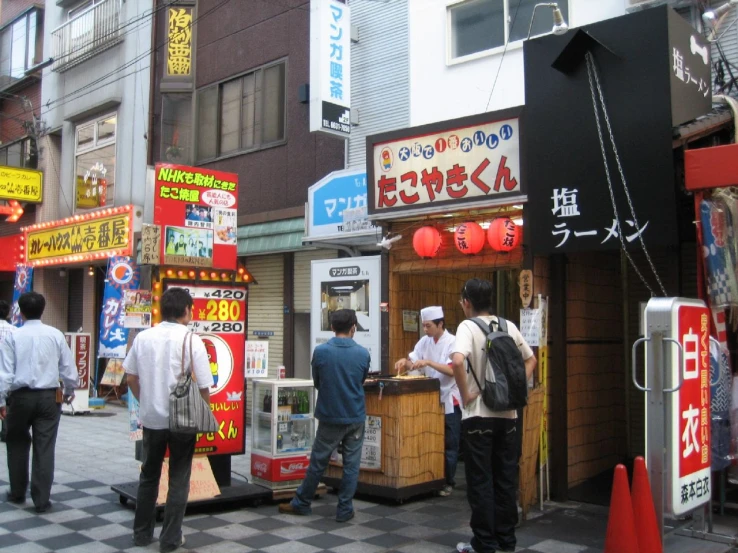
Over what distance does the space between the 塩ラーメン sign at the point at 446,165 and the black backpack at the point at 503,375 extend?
2275 millimetres

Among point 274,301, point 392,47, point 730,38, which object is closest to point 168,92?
point 274,301

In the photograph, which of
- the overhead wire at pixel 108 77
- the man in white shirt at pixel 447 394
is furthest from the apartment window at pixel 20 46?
the man in white shirt at pixel 447 394

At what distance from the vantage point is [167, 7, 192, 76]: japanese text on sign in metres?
15.1

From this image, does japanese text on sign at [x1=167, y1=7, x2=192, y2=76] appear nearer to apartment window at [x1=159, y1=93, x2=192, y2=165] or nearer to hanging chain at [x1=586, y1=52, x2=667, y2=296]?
apartment window at [x1=159, y1=93, x2=192, y2=165]

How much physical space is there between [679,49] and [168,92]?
11.2 m

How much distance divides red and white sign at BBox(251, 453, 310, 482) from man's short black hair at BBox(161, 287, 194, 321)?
231cm

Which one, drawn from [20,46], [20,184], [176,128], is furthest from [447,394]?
[20,46]

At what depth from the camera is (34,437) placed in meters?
7.06

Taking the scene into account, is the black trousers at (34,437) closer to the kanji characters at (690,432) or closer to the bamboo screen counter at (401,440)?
the bamboo screen counter at (401,440)

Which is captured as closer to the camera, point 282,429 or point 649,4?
point 282,429

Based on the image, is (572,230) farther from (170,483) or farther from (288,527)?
(170,483)

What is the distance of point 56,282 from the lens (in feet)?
62.7

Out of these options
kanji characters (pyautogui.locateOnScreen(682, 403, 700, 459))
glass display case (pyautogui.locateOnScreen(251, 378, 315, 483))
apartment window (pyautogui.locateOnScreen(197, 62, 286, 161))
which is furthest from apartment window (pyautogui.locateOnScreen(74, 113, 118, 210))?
kanji characters (pyautogui.locateOnScreen(682, 403, 700, 459))

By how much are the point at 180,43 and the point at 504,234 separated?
10.2 m
